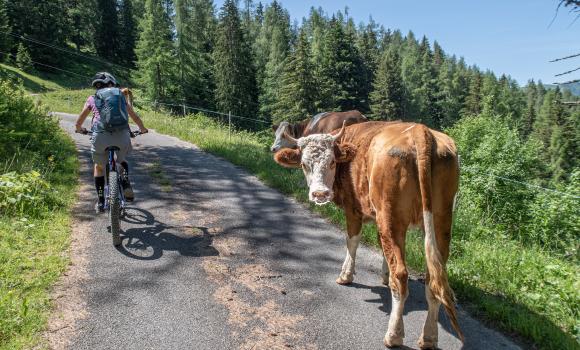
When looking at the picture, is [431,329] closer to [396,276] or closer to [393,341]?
[393,341]

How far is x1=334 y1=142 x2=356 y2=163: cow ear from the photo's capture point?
4.61m

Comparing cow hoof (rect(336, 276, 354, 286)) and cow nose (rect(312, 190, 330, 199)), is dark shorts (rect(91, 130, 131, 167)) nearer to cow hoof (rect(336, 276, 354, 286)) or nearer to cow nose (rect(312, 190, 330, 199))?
cow nose (rect(312, 190, 330, 199))

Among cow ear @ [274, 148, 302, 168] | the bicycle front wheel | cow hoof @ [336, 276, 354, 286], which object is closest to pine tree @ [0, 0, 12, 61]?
the bicycle front wheel

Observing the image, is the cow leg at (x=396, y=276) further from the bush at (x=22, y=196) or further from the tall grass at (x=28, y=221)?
the bush at (x=22, y=196)

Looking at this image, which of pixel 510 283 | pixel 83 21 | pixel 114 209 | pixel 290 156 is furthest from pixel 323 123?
pixel 83 21

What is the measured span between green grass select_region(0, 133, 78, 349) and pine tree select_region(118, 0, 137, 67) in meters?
75.0

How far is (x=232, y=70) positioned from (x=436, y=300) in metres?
48.1

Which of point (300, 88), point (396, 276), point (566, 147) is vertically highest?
point (300, 88)

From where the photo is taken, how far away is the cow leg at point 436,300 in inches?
145

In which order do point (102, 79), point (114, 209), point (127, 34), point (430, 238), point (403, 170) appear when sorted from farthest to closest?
1. point (127, 34)
2. point (102, 79)
3. point (114, 209)
4. point (403, 170)
5. point (430, 238)

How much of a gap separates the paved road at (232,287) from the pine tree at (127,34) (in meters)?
74.9

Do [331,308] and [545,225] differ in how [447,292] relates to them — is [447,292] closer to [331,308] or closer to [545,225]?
[331,308]

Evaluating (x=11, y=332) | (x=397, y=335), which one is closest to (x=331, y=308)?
(x=397, y=335)

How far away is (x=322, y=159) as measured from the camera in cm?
462
